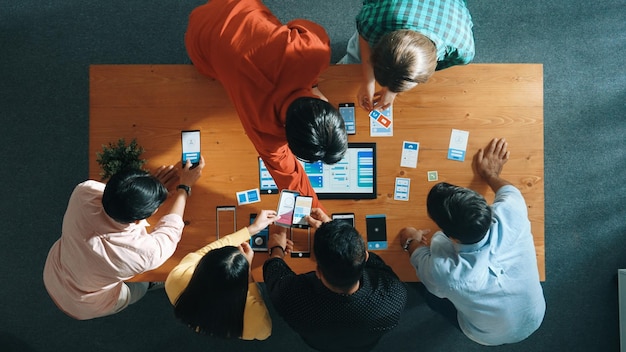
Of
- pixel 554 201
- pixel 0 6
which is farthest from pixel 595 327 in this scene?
pixel 0 6

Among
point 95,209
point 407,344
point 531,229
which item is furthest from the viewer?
point 407,344

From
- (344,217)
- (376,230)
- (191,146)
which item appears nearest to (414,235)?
(376,230)

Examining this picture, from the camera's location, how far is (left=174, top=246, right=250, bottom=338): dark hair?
1700 millimetres

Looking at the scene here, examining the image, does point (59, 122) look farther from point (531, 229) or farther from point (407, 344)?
point (531, 229)

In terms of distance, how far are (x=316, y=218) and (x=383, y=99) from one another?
2.18 feet

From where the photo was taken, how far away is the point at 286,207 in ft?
6.97

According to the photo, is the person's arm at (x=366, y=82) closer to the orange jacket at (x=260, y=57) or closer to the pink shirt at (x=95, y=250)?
the orange jacket at (x=260, y=57)

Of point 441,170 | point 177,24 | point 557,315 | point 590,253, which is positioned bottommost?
point 557,315

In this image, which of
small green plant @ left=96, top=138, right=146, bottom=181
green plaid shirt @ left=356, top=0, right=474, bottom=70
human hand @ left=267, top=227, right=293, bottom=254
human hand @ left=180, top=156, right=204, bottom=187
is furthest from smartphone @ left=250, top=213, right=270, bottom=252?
green plaid shirt @ left=356, top=0, right=474, bottom=70

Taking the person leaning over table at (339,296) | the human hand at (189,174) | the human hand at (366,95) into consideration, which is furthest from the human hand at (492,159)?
the human hand at (189,174)

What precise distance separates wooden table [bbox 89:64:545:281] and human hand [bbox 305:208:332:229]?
Result: 0.22 ft

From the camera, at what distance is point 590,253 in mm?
2871

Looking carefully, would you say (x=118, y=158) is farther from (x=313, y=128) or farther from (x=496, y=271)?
(x=496, y=271)

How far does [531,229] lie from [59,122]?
2.95 m
